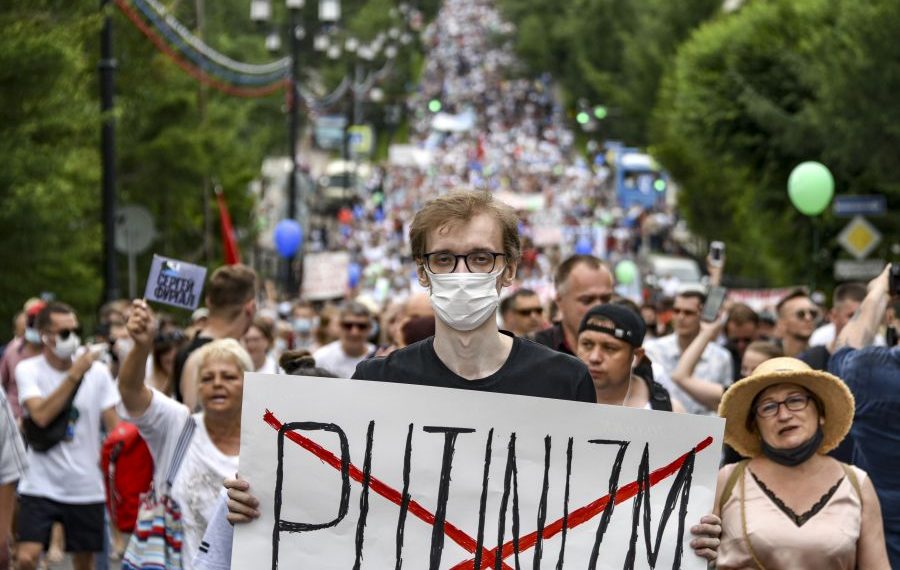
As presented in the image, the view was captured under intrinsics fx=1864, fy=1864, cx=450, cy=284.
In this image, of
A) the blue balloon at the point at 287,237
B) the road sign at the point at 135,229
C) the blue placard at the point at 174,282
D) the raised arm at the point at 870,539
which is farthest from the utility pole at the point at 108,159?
the blue balloon at the point at 287,237

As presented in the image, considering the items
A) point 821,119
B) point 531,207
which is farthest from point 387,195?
point 821,119

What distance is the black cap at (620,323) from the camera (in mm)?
6516

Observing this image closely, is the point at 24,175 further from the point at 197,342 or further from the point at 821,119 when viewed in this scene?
the point at 821,119

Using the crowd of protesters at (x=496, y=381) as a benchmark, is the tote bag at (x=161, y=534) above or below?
below

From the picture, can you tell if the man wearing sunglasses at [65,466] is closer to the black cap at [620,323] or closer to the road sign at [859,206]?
the black cap at [620,323]

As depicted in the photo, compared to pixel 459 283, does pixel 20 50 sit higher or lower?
higher

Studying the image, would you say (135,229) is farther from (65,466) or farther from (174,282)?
(174,282)

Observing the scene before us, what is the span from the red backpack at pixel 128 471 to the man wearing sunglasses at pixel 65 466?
1738 millimetres

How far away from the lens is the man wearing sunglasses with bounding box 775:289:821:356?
10.2 meters

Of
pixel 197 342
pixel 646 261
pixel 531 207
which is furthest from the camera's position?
pixel 531 207

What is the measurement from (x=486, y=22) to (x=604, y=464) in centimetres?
14786

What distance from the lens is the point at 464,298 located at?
172 inches

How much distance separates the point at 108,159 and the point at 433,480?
44.3ft

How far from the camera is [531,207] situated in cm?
7362
